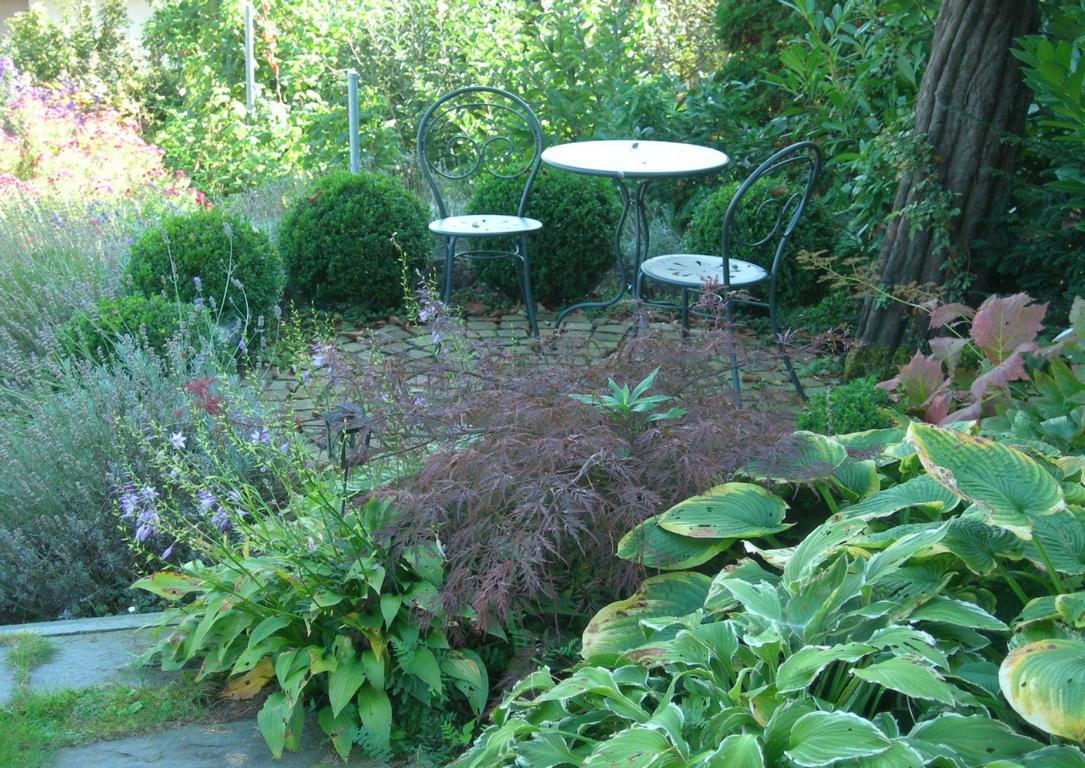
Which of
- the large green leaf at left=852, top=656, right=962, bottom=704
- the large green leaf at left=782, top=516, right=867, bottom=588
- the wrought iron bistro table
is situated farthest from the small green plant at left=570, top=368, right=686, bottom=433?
the wrought iron bistro table

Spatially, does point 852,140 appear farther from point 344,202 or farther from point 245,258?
point 245,258

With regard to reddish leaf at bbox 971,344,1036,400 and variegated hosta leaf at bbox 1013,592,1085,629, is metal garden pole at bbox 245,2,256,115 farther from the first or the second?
variegated hosta leaf at bbox 1013,592,1085,629

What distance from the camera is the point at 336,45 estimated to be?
942cm

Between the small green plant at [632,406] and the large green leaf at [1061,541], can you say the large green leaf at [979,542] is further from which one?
the small green plant at [632,406]

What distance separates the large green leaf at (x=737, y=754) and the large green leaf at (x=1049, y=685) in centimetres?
40

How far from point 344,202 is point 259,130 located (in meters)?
3.75

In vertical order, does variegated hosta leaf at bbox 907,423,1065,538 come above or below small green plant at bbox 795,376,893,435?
above

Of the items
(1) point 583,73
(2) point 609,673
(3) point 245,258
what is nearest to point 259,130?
(1) point 583,73

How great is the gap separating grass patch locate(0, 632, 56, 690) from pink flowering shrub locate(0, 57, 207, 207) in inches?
174

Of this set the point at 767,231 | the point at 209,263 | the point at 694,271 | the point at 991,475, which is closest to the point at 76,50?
the point at 209,263

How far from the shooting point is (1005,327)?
304 cm

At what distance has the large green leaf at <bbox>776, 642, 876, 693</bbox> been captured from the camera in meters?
1.71

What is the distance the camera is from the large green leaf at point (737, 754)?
160cm

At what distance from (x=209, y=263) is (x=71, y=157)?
3.47m
